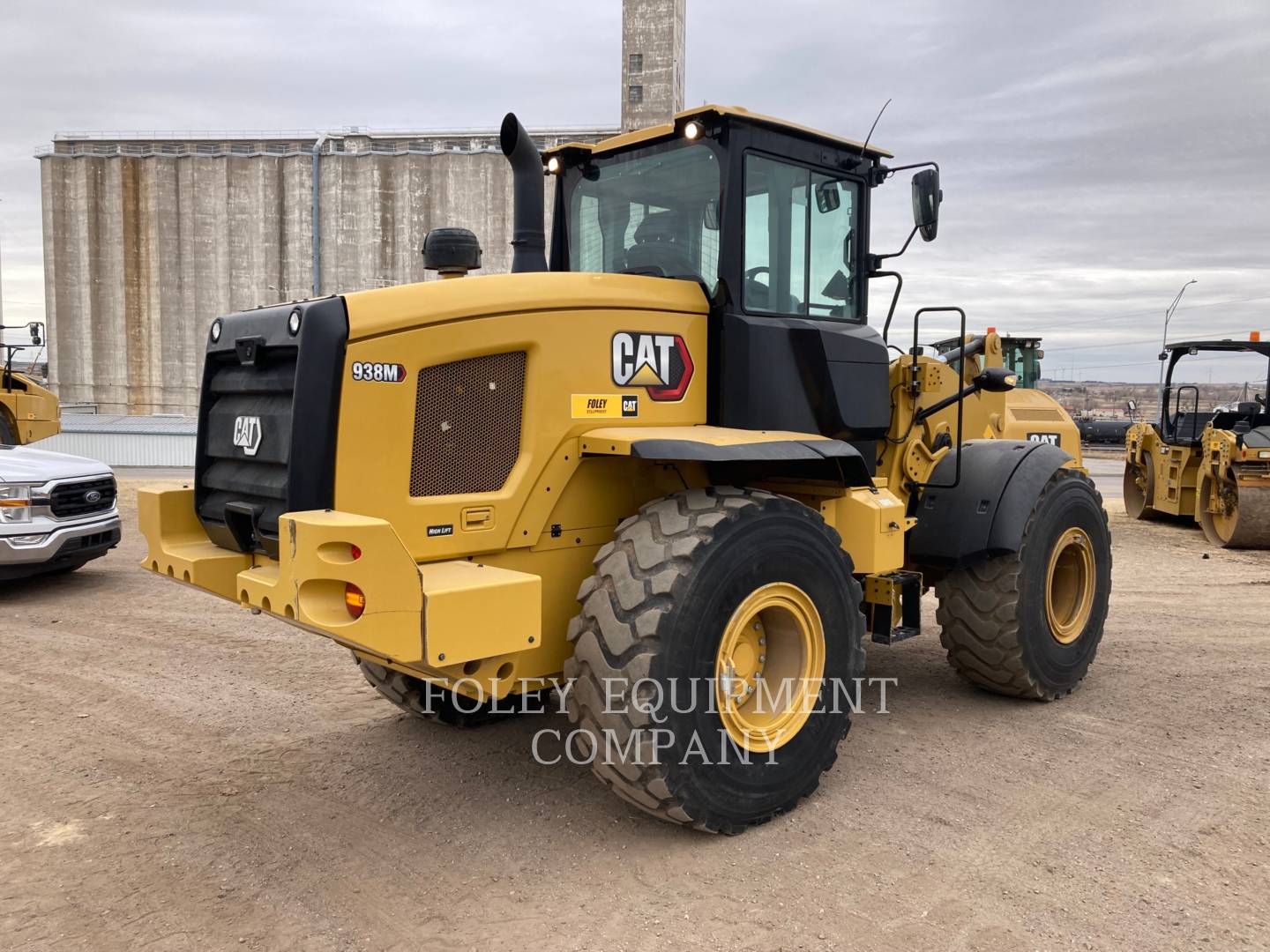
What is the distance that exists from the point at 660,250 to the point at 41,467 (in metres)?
7.07

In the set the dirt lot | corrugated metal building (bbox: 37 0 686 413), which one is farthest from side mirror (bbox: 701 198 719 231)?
corrugated metal building (bbox: 37 0 686 413)

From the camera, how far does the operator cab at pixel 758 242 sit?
180 inches

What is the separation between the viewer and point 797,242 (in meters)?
5.00

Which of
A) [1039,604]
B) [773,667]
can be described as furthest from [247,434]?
[1039,604]

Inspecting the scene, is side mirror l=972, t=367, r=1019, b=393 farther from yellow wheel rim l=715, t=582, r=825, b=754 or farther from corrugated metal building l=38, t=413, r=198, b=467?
corrugated metal building l=38, t=413, r=198, b=467

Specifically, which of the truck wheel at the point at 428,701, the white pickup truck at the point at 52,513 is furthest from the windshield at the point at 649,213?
the white pickup truck at the point at 52,513

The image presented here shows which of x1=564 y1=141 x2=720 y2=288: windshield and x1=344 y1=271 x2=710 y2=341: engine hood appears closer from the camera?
x1=344 y1=271 x2=710 y2=341: engine hood

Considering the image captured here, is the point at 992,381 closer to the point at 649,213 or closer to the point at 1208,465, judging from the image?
the point at 649,213

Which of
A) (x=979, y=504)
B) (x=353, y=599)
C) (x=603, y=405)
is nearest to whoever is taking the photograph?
(x=353, y=599)

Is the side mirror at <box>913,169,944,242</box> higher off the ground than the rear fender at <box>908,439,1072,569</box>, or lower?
higher

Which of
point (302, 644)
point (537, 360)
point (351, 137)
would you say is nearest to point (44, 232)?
point (351, 137)

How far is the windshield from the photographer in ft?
15.3

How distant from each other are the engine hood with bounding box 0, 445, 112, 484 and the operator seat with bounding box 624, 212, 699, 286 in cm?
662

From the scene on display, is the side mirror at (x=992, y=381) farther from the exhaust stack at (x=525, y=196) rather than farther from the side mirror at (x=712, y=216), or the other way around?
the exhaust stack at (x=525, y=196)
